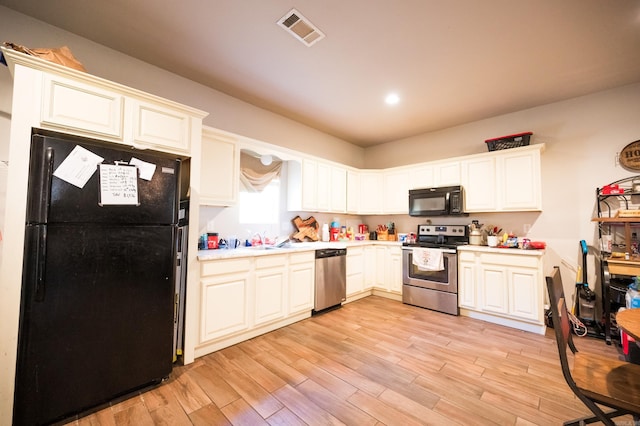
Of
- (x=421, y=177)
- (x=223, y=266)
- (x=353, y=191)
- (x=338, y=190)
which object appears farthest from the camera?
(x=353, y=191)

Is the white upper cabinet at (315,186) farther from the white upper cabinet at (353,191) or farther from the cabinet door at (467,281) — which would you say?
the cabinet door at (467,281)

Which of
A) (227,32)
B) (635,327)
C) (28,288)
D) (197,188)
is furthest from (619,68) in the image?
(28,288)

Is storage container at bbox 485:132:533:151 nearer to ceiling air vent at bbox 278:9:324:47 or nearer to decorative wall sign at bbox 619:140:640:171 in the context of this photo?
decorative wall sign at bbox 619:140:640:171

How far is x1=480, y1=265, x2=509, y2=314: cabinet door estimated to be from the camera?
3.07m

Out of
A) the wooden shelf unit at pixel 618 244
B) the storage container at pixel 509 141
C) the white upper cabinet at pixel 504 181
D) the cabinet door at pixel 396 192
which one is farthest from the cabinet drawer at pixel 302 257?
the wooden shelf unit at pixel 618 244

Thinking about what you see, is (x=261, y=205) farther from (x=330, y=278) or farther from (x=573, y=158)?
(x=573, y=158)

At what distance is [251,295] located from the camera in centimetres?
262

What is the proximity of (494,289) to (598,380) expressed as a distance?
1992 mm

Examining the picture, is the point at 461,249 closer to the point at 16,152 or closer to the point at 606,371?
the point at 606,371

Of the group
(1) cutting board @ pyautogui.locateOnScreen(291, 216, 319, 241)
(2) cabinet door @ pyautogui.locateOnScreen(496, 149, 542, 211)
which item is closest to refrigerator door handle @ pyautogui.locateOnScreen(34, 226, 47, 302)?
(1) cutting board @ pyautogui.locateOnScreen(291, 216, 319, 241)

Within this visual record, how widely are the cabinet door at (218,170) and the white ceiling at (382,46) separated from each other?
0.76 m

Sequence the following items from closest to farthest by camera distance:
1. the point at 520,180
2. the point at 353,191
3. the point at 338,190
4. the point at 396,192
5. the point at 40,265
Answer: the point at 40,265, the point at 520,180, the point at 338,190, the point at 396,192, the point at 353,191

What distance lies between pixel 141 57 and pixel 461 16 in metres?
2.93

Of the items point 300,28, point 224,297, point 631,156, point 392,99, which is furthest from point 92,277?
point 631,156
